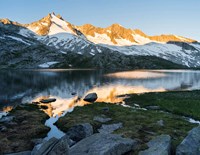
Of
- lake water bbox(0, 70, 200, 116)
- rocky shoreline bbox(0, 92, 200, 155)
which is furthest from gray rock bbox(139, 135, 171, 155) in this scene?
lake water bbox(0, 70, 200, 116)

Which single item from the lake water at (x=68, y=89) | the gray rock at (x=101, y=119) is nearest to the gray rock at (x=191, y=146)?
the gray rock at (x=101, y=119)

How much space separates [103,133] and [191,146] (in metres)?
9.07

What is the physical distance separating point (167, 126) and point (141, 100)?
1119 inches

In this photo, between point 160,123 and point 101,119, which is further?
point 101,119

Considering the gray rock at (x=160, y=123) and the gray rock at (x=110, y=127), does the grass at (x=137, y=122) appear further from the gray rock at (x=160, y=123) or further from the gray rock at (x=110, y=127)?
the gray rock at (x=110, y=127)

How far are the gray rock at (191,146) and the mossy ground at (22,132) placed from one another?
1850 cm

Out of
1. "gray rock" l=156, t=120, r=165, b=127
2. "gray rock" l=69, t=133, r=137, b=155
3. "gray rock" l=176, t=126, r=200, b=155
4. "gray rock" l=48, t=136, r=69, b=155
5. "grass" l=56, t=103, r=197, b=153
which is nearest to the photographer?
"gray rock" l=48, t=136, r=69, b=155

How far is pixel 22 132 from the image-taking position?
35156 mm

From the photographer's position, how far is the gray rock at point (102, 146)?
21.1m

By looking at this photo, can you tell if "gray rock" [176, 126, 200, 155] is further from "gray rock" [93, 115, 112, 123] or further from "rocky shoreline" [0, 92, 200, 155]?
"gray rock" [93, 115, 112, 123]

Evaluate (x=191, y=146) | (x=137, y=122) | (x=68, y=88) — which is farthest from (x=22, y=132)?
(x=68, y=88)

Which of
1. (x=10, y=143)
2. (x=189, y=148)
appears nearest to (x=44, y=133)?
(x=10, y=143)

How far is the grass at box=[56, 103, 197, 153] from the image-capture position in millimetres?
32562

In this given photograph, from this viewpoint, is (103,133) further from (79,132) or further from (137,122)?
(137,122)
